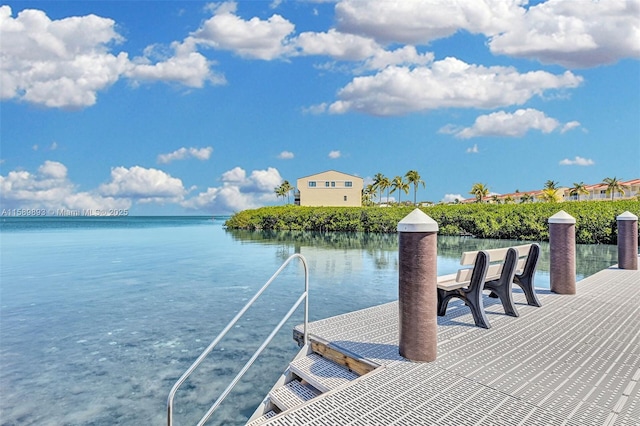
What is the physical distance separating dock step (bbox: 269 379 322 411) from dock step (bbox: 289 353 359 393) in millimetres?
97

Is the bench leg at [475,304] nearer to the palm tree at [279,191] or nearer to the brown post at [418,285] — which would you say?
the brown post at [418,285]

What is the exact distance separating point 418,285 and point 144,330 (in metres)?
5.98

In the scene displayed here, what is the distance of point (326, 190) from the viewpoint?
62094 millimetres

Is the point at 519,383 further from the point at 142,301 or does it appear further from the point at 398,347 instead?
the point at 142,301

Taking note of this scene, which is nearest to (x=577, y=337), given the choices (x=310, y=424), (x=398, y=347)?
(x=398, y=347)

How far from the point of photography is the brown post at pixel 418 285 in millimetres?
3764

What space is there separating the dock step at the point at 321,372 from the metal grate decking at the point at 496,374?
0.23 m

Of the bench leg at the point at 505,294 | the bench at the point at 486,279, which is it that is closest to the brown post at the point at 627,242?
the bench at the point at 486,279

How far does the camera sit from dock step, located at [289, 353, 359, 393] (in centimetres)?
376

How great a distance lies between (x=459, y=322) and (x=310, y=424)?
3.12m

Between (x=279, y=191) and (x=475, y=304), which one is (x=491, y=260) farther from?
(x=279, y=191)

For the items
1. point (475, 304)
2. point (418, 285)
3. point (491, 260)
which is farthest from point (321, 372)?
point (491, 260)

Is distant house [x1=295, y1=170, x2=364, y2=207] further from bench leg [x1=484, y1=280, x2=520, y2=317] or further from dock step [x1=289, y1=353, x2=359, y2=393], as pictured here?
dock step [x1=289, y1=353, x2=359, y2=393]

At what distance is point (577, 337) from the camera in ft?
15.5
